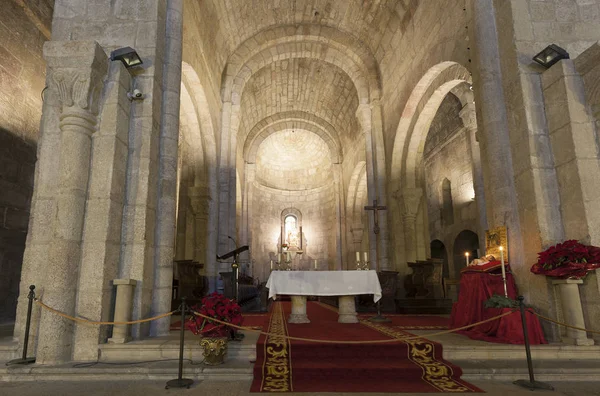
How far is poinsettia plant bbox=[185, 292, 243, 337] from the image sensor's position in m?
4.29

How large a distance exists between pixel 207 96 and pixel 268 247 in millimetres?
12709

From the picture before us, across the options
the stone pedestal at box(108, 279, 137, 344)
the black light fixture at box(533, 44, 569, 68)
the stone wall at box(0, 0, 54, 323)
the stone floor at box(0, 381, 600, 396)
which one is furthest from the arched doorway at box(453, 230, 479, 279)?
the stone wall at box(0, 0, 54, 323)

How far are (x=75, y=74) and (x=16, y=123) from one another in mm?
5712

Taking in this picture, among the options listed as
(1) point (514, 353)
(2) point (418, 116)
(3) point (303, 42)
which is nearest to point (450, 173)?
(2) point (418, 116)

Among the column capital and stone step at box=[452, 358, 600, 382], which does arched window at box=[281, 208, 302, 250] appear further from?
stone step at box=[452, 358, 600, 382]

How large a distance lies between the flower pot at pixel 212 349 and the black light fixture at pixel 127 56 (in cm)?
398

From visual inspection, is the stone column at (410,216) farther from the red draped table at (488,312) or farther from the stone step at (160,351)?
the stone step at (160,351)

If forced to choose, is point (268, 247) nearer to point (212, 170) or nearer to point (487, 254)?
point (212, 170)

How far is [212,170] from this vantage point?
1227 centimetres

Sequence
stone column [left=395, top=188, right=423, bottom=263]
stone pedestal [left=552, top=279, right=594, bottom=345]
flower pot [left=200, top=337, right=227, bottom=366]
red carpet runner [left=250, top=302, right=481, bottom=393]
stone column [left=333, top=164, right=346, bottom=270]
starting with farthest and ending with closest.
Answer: stone column [left=333, top=164, right=346, bottom=270] < stone column [left=395, top=188, right=423, bottom=263] < stone pedestal [left=552, top=279, right=594, bottom=345] < flower pot [left=200, top=337, right=227, bottom=366] < red carpet runner [left=250, top=302, right=481, bottom=393]

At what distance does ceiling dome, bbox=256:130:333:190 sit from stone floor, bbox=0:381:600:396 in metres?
18.5

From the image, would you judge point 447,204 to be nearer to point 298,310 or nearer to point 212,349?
point 298,310

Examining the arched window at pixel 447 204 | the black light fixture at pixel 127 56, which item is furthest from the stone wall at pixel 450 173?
the black light fixture at pixel 127 56

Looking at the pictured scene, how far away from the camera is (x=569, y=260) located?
4.69m
